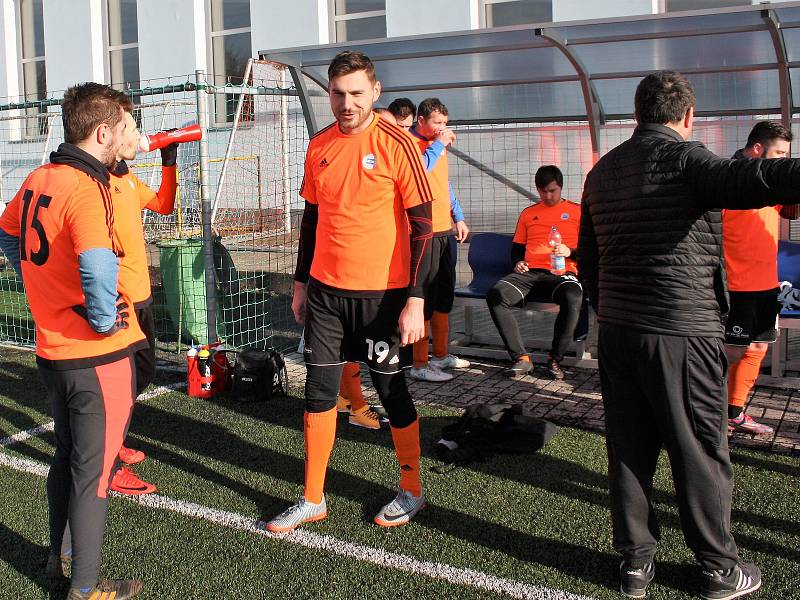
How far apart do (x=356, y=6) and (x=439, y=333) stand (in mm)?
8436

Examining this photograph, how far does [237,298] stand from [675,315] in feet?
21.1

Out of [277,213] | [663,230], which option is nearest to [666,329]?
[663,230]

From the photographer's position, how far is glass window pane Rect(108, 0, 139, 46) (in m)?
16.4

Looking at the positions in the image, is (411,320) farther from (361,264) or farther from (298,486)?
(298,486)

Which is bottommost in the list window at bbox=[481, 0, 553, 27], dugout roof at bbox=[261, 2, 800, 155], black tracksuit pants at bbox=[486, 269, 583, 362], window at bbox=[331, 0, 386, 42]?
black tracksuit pants at bbox=[486, 269, 583, 362]

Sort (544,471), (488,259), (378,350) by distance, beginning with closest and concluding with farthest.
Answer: (378,350)
(544,471)
(488,259)

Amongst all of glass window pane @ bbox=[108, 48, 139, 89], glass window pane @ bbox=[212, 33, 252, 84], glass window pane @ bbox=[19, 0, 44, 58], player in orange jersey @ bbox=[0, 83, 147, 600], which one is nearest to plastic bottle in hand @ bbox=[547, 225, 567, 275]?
player in orange jersey @ bbox=[0, 83, 147, 600]

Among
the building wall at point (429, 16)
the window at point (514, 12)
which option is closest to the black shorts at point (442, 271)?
the building wall at point (429, 16)

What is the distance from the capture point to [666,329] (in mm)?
3111

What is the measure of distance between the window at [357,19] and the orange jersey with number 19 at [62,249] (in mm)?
10912

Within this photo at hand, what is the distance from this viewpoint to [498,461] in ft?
15.8

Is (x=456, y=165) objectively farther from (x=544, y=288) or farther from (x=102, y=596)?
(x=102, y=596)

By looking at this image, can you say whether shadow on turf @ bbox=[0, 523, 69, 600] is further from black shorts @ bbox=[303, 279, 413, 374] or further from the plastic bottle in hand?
the plastic bottle in hand

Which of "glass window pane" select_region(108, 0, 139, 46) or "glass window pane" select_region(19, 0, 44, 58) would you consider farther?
"glass window pane" select_region(19, 0, 44, 58)
